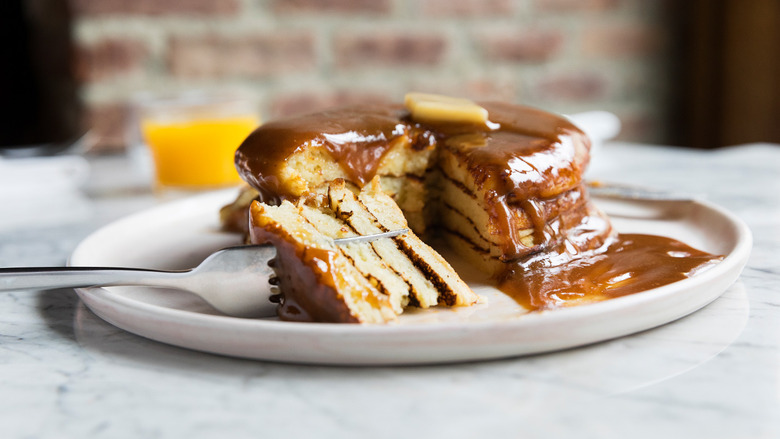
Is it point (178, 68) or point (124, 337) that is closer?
point (124, 337)

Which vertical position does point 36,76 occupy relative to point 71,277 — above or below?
above

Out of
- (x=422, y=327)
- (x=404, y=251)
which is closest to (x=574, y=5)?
(x=404, y=251)

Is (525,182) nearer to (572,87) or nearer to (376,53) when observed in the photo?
(376,53)

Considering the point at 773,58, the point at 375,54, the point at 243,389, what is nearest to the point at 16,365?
the point at 243,389

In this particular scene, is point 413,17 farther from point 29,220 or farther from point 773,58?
point 29,220

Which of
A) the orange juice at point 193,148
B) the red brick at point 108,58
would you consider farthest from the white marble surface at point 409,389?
the red brick at point 108,58

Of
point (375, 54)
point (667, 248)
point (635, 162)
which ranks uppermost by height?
point (375, 54)
